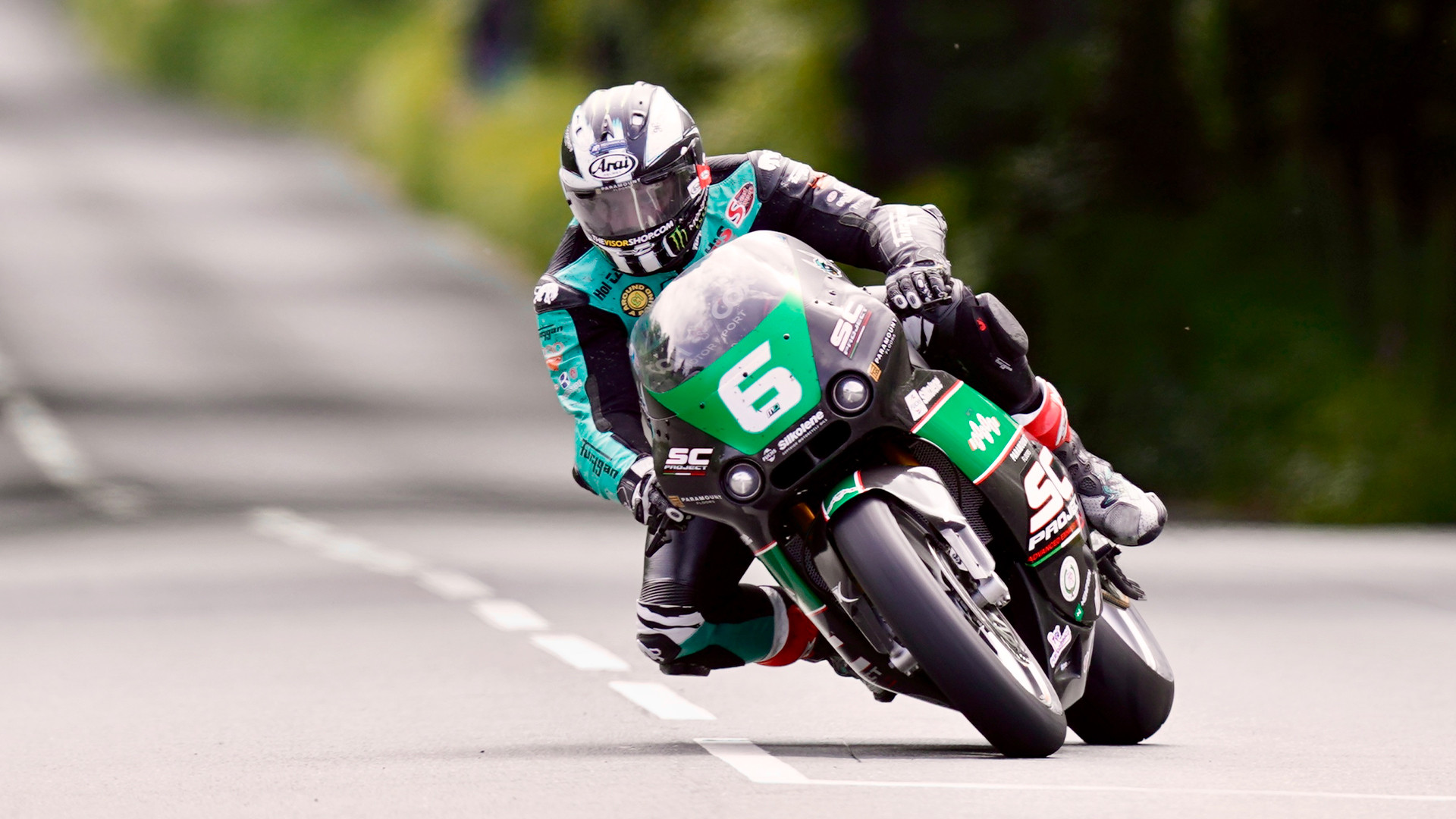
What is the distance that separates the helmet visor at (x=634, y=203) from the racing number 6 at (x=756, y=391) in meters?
0.66

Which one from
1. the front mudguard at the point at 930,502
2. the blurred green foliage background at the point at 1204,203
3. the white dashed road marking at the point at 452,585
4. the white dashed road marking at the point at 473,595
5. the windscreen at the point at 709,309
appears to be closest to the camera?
the front mudguard at the point at 930,502

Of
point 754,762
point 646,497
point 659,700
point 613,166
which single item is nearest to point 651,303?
point 613,166

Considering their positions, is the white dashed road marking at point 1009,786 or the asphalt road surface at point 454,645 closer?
the white dashed road marking at point 1009,786

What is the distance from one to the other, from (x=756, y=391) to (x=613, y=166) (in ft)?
2.72

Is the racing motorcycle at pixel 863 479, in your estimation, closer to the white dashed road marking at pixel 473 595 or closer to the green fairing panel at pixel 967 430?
the green fairing panel at pixel 967 430

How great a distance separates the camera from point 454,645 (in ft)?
36.6

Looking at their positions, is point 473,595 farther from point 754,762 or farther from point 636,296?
point 754,762

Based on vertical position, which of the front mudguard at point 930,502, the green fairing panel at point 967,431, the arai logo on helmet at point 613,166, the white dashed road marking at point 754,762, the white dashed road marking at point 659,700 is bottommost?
the white dashed road marking at point 754,762

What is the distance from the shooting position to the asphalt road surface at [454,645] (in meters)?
6.98

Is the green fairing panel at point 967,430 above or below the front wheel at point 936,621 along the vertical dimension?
above

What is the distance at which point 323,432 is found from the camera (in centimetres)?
2667

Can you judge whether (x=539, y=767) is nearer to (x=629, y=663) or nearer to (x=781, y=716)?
(x=781, y=716)

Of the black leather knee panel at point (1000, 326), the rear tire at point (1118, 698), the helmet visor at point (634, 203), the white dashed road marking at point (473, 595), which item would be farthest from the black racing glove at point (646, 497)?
the rear tire at point (1118, 698)

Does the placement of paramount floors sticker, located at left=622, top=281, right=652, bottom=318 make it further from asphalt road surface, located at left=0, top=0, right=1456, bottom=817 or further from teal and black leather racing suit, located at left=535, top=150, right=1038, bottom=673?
asphalt road surface, located at left=0, top=0, right=1456, bottom=817
